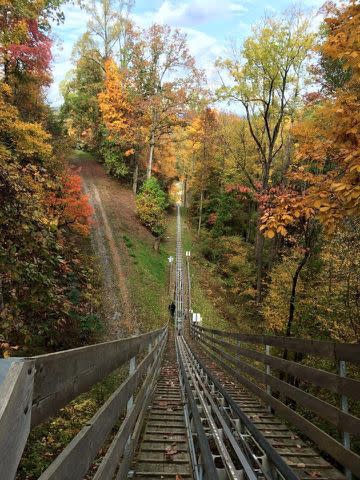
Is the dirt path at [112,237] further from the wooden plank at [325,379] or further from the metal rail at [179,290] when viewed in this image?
the wooden plank at [325,379]

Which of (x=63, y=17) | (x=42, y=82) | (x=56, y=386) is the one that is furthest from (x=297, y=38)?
(x=56, y=386)

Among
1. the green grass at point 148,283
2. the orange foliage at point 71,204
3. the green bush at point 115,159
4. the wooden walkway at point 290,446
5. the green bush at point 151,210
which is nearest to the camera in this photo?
the wooden walkway at point 290,446

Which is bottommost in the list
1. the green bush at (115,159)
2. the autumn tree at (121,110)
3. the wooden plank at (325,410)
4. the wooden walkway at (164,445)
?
the wooden walkway at (164,445)

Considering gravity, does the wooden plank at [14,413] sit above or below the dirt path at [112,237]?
below

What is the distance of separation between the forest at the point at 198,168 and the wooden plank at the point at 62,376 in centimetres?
293

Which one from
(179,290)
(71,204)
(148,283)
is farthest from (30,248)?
(179,290)

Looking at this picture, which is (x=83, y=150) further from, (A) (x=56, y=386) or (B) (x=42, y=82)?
(A) (x=56, y=386)

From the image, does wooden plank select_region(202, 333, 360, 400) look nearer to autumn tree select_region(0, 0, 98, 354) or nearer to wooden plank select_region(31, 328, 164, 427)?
wooden plank select_region(31, 328, 164, 427)

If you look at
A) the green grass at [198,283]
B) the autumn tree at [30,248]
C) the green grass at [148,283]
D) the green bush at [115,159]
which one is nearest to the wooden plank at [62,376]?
the autumn tree at [30,248]

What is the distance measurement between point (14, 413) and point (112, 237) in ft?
102

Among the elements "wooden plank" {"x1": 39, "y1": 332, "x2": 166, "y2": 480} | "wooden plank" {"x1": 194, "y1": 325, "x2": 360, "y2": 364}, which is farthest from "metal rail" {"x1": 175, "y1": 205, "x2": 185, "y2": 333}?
"wooden plank" {"x1": 39, "y1": 332, "x2": 166, "y2": 480}

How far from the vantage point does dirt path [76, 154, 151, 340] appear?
2236 cm

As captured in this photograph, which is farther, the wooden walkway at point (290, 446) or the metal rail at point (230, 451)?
the wooden walkway at point (290, 446)

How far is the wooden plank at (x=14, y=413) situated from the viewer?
105 cm
